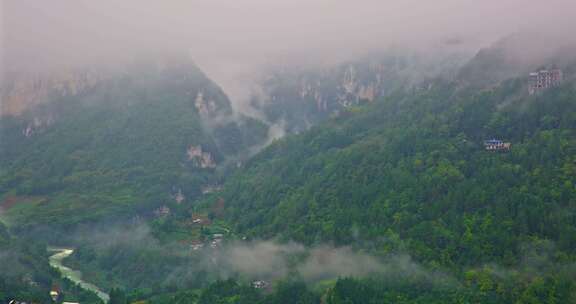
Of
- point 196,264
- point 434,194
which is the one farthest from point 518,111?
point 196,264

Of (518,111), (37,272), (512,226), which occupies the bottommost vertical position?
(37,272)

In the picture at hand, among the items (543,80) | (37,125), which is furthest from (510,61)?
(37,125)

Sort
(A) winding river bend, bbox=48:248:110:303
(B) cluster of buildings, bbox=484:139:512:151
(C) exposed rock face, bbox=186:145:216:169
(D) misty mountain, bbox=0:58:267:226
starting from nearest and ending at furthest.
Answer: (B) cluster of buildings, bbox=484:139:512:151, (A) winding river bend, bbox=48:248:110:303, (D) misty mountain, bbox=0:58:267:226, (C) exposed rock face, bbox=186:145:216:169

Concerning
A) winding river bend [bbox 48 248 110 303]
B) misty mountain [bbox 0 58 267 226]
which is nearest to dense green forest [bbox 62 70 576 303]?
winding river bend [bbox 48 248 110 303]

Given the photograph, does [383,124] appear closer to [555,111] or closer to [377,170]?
[377,170]

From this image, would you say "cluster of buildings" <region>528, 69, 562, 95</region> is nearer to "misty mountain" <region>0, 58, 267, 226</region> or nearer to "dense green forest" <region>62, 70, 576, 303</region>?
"dense green forest" <region>62, 70, 576, 303</region>

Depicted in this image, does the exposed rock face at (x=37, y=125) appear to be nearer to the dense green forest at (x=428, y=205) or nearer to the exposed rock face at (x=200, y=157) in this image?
the exposed rock face at (x=200, y=157)

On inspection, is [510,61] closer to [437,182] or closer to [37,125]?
[437,182]
